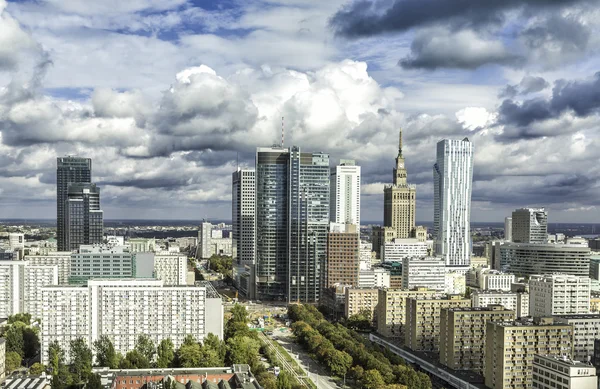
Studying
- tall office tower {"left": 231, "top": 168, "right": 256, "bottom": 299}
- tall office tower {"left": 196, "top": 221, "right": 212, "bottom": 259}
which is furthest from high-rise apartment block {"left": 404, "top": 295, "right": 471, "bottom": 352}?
tall office tower {"left": 196, "top": 221, "right": 212, "bottom": 259}

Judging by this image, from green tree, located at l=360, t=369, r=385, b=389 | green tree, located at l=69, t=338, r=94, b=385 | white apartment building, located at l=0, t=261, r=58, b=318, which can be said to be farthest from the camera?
white apartment building, located at l=0, t=261, r=58, b=318

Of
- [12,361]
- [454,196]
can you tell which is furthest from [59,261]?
[454,196]

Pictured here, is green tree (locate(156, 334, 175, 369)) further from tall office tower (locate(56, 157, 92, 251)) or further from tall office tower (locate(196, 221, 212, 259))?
tall office tower (locate(196, 221, 212, 259))

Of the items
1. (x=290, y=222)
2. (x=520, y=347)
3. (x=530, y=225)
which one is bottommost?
(x=520, y=347)

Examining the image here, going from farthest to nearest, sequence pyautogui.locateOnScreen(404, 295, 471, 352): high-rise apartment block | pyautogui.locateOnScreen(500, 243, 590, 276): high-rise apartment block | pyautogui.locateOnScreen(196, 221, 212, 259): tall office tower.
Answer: pyautogui.locateOnScreen(196, 221, 212, 259): tall office tower → pyautogui.locateOnScreen(500, 243, 590, 276): high-rise apartment block → pyautogui.locateOnScreen(404, 295, 471, 352): high-rise apartment block

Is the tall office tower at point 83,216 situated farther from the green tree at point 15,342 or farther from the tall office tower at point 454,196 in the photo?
the tall office tower at point 454,196

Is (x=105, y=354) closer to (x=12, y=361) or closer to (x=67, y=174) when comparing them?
(x=12, y=361)
